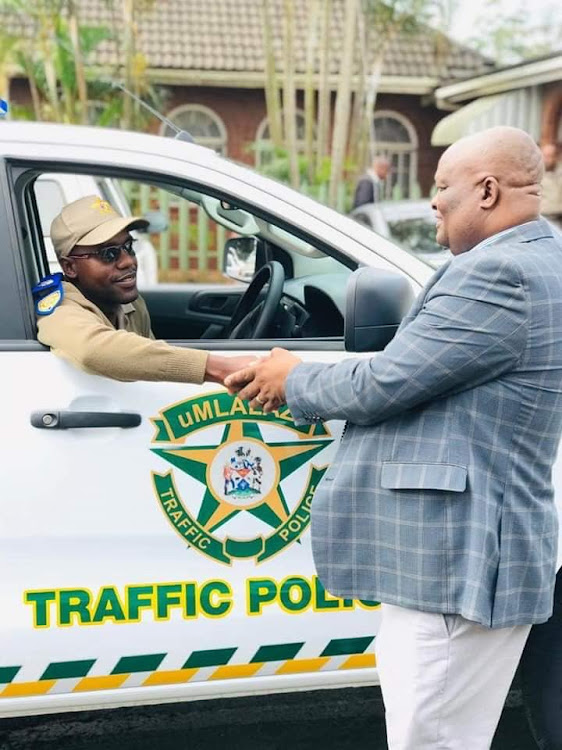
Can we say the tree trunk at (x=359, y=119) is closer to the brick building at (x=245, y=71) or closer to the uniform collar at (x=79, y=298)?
the brick building at (x=245, y=71)

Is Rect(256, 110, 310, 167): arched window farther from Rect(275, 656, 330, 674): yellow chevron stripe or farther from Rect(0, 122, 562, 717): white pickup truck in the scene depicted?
Rect(275, 656, 330, 674): yellow chevron stripe

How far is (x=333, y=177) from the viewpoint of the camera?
589 inches

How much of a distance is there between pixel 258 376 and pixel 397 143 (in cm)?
1909

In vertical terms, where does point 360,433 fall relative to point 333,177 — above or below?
above

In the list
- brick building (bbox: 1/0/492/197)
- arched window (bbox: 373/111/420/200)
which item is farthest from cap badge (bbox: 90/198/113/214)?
arched window (bbox: 373/111/420/200)

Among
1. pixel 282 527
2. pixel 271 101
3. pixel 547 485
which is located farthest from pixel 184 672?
pixel 271 101

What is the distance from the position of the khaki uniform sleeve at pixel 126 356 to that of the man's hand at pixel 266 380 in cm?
11

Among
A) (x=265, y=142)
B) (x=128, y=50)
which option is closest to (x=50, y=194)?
(x=128, y=50)

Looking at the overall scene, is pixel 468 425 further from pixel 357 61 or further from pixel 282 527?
pixel 357 61

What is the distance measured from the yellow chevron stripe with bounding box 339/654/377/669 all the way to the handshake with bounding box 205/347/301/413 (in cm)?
75

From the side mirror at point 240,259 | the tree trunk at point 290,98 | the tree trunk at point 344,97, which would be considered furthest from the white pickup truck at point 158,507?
the tree trunk at point 290,98

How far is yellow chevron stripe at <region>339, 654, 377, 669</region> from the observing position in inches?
110

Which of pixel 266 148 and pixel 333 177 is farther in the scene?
pixel 266 148

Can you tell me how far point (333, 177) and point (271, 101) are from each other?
187 centimetres
